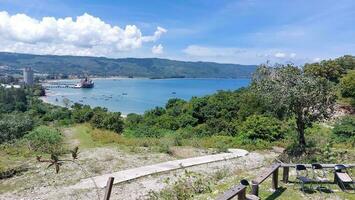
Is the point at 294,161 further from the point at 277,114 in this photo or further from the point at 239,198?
the point at 239,198

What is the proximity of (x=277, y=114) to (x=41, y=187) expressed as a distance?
8.74 meters

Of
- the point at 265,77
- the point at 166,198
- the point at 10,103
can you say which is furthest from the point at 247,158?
the point at 10,103

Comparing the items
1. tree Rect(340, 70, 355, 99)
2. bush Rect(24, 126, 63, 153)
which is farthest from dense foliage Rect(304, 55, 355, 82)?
bush Rect(24, 126, 63, 153)

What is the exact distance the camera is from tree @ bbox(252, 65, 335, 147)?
42.2 feet

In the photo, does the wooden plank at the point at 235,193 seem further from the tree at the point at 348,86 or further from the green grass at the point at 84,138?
the tree at the point at 348,86

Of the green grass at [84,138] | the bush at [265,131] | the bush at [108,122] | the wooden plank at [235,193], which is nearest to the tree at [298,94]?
the bush at [265,131]

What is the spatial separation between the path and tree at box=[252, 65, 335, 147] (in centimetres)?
319

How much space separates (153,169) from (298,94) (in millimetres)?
5822

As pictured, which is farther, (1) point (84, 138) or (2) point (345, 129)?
(2) point (345, 129)

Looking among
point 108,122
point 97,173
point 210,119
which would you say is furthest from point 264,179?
point 210,119

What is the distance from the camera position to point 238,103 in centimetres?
3562

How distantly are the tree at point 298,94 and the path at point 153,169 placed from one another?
10.5ft

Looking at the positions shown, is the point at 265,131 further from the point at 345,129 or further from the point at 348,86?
→ the point at 348,86

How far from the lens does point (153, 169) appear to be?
13031 mm
